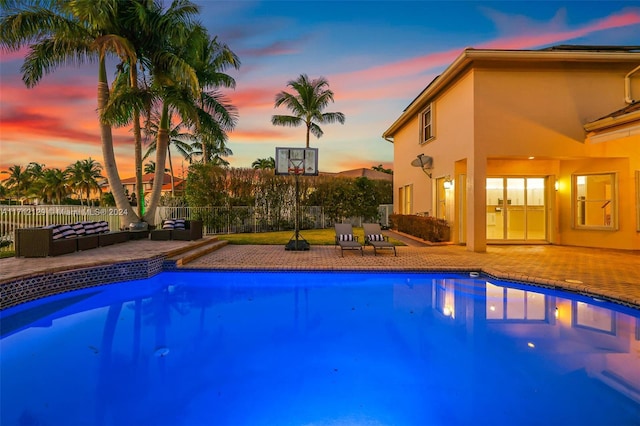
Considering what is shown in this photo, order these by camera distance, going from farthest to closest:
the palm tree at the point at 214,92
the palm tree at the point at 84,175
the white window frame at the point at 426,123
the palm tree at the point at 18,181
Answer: the palm tree at the point at 18,181
the palm tree at the point at 84,175
the white window frame at the point at 426,123
the palm tree at the point at 214,92

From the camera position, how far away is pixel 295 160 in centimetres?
1203

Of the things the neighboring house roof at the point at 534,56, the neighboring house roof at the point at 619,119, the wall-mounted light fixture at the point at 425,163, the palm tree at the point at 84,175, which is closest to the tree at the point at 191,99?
the wall-mounted light fixture at the point at 425,163

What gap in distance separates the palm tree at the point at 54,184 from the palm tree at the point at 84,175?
1.79 m

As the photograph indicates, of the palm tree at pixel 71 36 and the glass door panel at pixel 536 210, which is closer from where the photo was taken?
the palm tree at pixel 71 36

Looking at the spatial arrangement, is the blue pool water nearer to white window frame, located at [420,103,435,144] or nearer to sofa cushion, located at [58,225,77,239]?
sofa cushion, located at [58,225,77,239]

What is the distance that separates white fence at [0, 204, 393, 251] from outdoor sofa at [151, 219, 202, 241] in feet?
6.95

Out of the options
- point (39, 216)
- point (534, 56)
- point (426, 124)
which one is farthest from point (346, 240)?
point (39, 216)

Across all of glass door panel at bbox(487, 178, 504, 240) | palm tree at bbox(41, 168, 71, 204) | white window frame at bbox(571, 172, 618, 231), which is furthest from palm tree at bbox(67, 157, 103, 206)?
white window frame at bbox(571, 172, 618, 231)

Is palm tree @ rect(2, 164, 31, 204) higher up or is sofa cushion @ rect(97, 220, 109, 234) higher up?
palm tree @ rect(2, 164, 31, 204)

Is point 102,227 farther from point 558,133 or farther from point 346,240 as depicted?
point 558,133

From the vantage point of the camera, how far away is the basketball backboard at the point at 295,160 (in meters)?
12.0

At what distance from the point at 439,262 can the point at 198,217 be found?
12.3 meters

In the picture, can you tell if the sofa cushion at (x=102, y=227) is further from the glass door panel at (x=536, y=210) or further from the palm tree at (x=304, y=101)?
the glass door panel at (x=536, y=210)

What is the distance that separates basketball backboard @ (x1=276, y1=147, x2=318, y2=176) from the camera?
39.4ft
